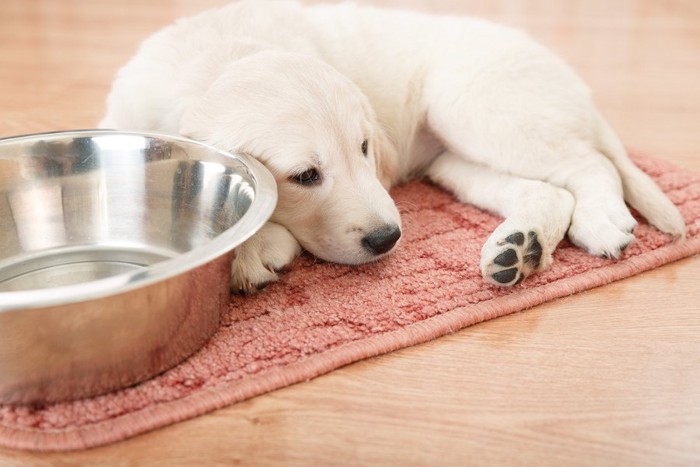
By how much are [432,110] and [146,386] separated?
1.35m

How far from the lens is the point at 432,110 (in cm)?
250

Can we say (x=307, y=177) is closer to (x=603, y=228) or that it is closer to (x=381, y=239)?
(x=381, y=239)

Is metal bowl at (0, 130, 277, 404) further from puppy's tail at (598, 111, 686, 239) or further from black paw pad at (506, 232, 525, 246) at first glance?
puppy's tail at (598, 111, 686, 239)

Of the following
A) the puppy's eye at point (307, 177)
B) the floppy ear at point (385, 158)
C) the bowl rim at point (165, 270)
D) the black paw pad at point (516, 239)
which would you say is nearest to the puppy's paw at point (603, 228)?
the black paw pad at point (516, 239)

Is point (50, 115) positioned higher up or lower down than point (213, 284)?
lower down

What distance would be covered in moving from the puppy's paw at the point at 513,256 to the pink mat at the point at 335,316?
1.4 inches

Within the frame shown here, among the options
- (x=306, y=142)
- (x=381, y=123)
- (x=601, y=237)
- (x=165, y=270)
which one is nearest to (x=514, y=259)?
(x=601, y=237)

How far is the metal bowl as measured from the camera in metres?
1.51

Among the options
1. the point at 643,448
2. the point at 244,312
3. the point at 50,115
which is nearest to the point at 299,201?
the point at 244,312

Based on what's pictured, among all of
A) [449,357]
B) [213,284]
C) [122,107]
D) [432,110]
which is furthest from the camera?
[432,110]

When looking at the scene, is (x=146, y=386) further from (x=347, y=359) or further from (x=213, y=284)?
(x=347, y=359)

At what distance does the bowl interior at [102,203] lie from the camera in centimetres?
189

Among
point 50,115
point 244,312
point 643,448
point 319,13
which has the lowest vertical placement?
point 50,115

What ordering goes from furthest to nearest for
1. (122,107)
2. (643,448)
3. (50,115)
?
(50,115)
(122,107)
(643,448)
